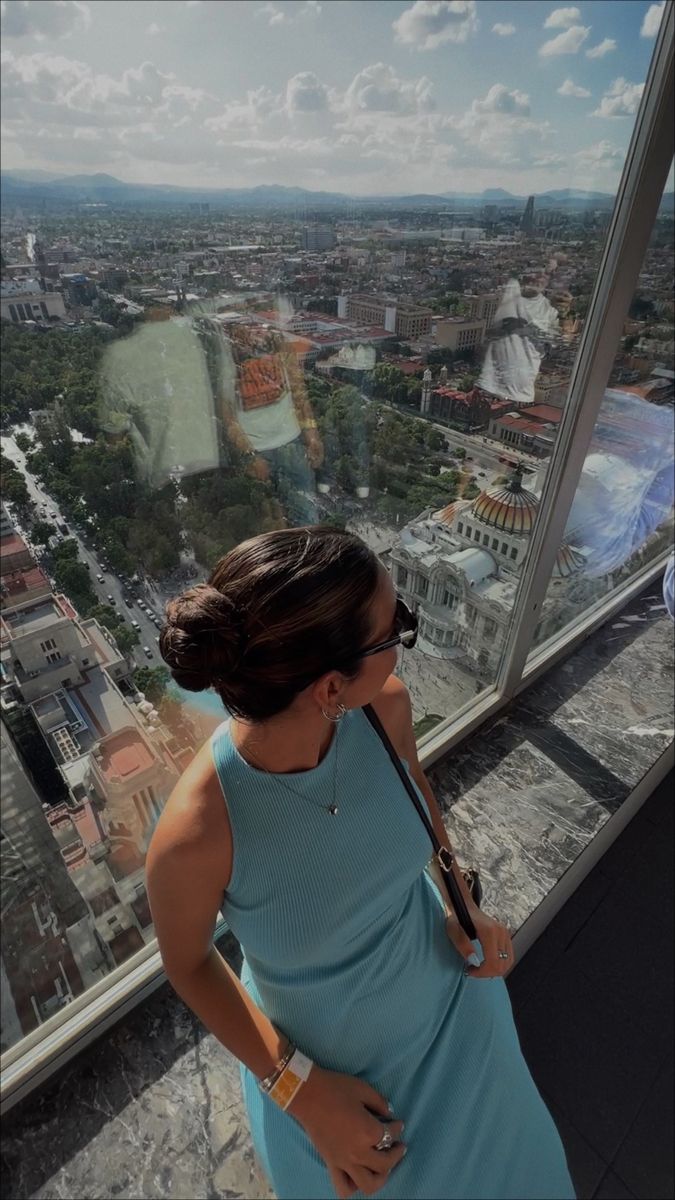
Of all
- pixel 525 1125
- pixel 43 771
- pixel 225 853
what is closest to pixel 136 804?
pixel 43 771

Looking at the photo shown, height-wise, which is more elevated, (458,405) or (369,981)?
(458,405)

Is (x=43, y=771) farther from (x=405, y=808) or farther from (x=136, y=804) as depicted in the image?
(x=405, y=808)

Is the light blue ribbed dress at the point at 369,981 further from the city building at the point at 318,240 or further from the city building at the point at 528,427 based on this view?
the city building at the point at 528,427

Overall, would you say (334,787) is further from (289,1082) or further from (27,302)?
(27,302)

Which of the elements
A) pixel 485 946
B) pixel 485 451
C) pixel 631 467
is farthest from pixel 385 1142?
pixel 631 467

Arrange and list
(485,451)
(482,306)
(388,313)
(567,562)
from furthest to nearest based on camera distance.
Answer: (567,562), (485,451), (482,306), (388,313)

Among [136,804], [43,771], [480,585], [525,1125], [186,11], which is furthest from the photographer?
[480,585]
